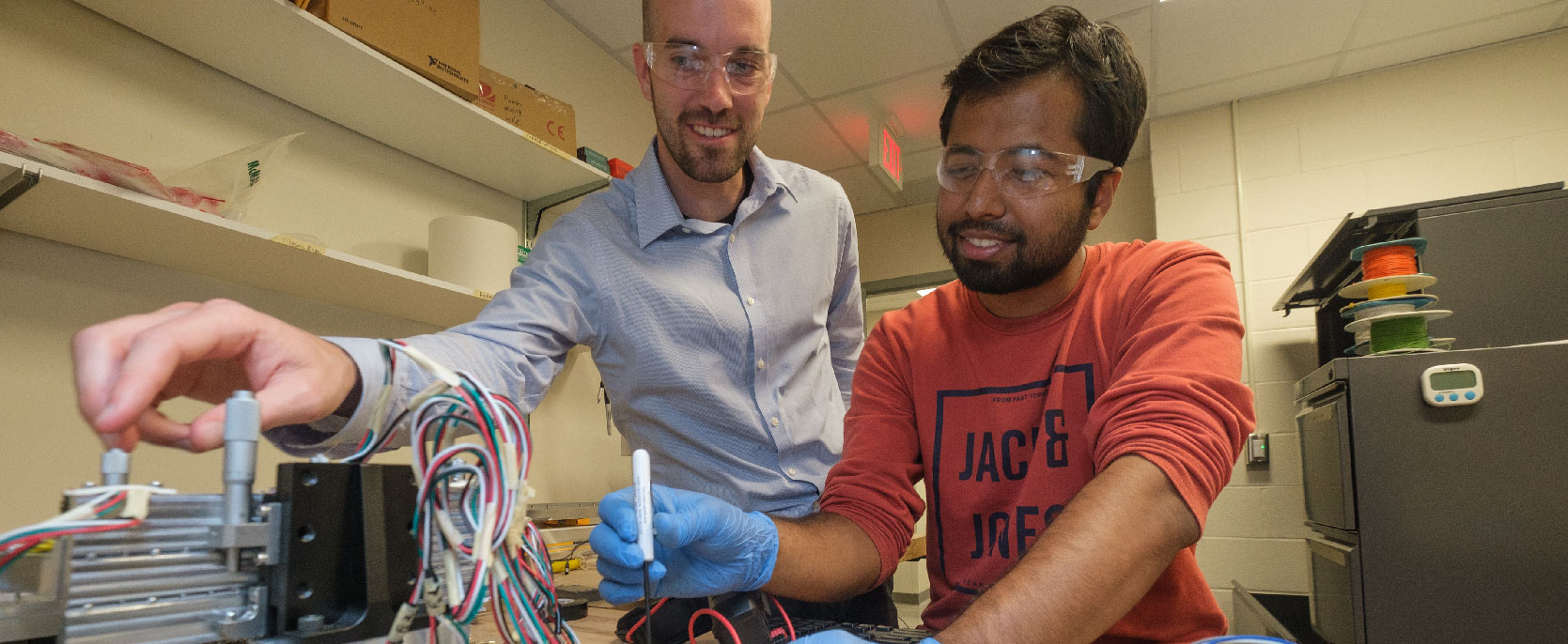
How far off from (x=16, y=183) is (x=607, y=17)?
189 centimetres

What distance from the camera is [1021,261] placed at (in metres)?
1.06

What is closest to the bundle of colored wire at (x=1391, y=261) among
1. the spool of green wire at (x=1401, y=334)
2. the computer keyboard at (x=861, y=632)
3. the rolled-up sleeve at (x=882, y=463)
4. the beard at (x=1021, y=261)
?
the spool of green wire at (x=1401, y=334)

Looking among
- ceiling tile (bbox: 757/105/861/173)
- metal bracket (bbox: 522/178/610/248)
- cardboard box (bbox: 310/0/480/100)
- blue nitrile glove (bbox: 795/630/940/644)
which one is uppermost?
ceiling tile (bbox: 757/105/861/173)

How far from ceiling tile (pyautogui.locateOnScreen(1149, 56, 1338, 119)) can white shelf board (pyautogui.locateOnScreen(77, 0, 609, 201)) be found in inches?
104

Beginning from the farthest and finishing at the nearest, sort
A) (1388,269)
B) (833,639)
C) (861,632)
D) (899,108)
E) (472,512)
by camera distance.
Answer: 1. (899,108)
2. (1388,269)
3. (861,632)
4. (833,639)
5. (472,512)

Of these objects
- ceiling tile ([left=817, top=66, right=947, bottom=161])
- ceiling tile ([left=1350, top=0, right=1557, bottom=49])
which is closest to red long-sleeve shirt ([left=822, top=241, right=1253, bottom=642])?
ceiling tile ([left=817, top=66, right=947, bottom=161])

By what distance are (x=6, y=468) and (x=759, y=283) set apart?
126cm

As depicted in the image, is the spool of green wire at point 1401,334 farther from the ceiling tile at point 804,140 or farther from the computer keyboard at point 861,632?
the ceiling tile at point 804,140

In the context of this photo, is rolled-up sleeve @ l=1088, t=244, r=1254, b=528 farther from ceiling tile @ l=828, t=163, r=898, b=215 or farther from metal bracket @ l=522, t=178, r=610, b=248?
ceiling tile @ l=828, t=163, r=898, b=215

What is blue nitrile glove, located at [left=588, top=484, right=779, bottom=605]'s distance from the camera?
0.71 meters

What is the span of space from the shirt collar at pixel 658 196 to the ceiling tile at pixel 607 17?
1474 millimetres

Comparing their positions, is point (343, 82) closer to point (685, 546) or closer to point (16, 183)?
point (16, 183)

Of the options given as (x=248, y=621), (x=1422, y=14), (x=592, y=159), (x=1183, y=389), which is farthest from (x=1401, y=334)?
(x=248, y=621)

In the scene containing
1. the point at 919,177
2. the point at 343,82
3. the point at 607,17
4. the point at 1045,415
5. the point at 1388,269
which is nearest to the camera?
the point at 1045,415
